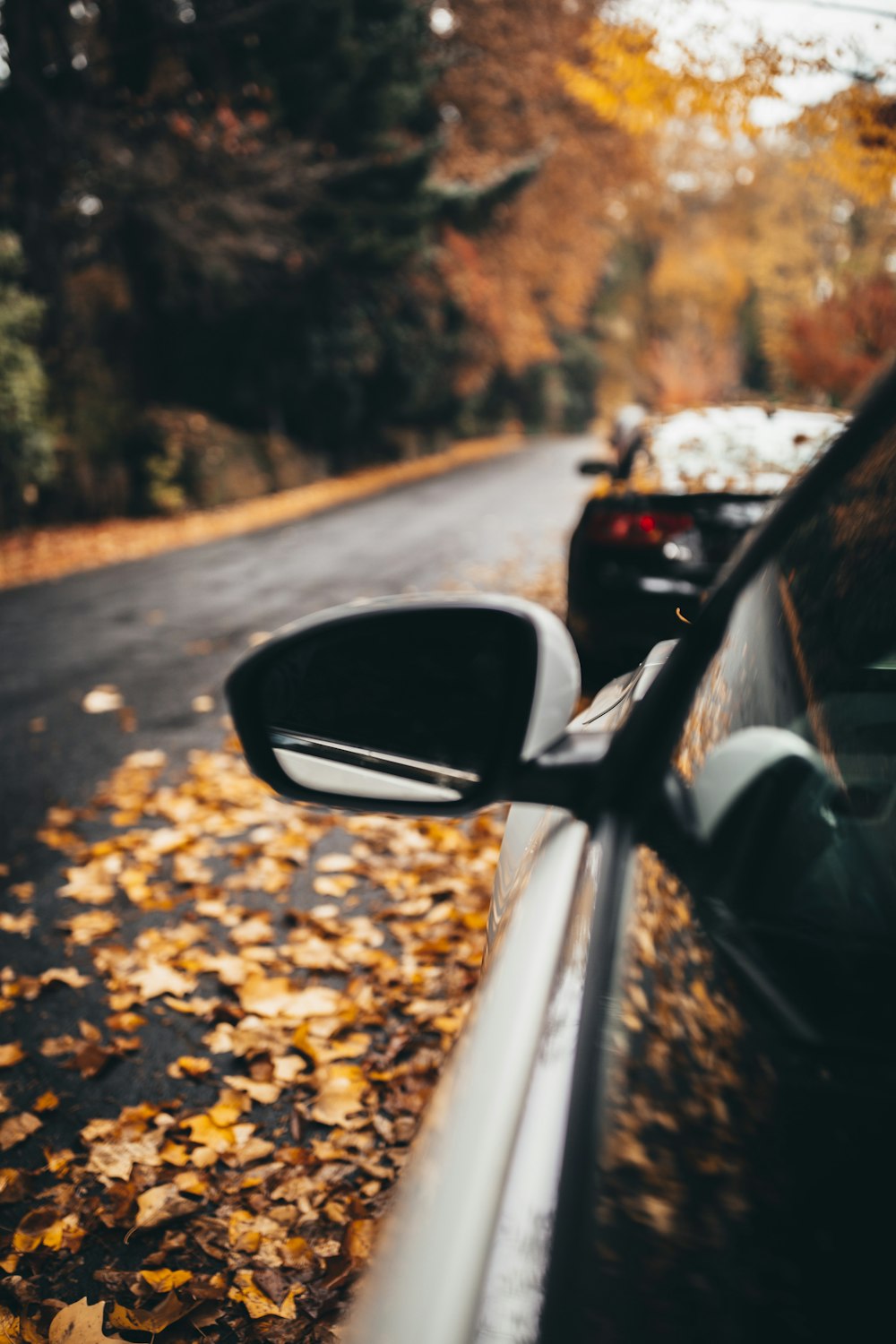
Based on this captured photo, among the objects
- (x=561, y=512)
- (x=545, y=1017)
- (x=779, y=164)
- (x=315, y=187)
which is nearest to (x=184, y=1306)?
(x=545, y=1017)

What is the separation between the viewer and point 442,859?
13.0 ft

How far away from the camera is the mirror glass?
1300 millimetres

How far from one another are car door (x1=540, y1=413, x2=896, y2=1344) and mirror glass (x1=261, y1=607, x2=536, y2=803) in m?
0.31

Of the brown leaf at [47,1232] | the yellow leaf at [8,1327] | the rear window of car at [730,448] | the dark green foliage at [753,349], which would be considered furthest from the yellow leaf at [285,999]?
the dark green foliage at [753,349]

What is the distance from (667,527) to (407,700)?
3.59 metres

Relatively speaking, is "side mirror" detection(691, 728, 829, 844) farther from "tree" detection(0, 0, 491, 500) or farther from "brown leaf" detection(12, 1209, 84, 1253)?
"tree" detection(0, 0, 491, 500)

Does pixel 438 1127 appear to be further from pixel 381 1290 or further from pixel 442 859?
pixel 442 859

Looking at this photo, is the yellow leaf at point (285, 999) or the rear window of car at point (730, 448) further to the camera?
the rear window of car at point (730, 448)

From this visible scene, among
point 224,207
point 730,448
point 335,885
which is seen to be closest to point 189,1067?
point 335,885

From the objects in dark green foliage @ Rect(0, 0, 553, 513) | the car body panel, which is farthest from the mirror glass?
dark green foliage @ Rect(0, 0, 553, 513)

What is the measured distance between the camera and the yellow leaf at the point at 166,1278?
6.55 feet

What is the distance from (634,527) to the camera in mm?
4891

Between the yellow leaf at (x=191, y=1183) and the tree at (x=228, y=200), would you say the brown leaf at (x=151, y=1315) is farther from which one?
the tree at (x=228, y=200)

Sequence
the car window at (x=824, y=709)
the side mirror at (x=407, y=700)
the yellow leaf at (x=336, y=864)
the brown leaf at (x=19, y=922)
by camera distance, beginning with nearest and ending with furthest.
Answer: the car window at (x=824, y=709), the side mirror at (x=407, y=700), the brown leaf at (x=19, y=922), the yellow leaf at (x=336, y=864)
